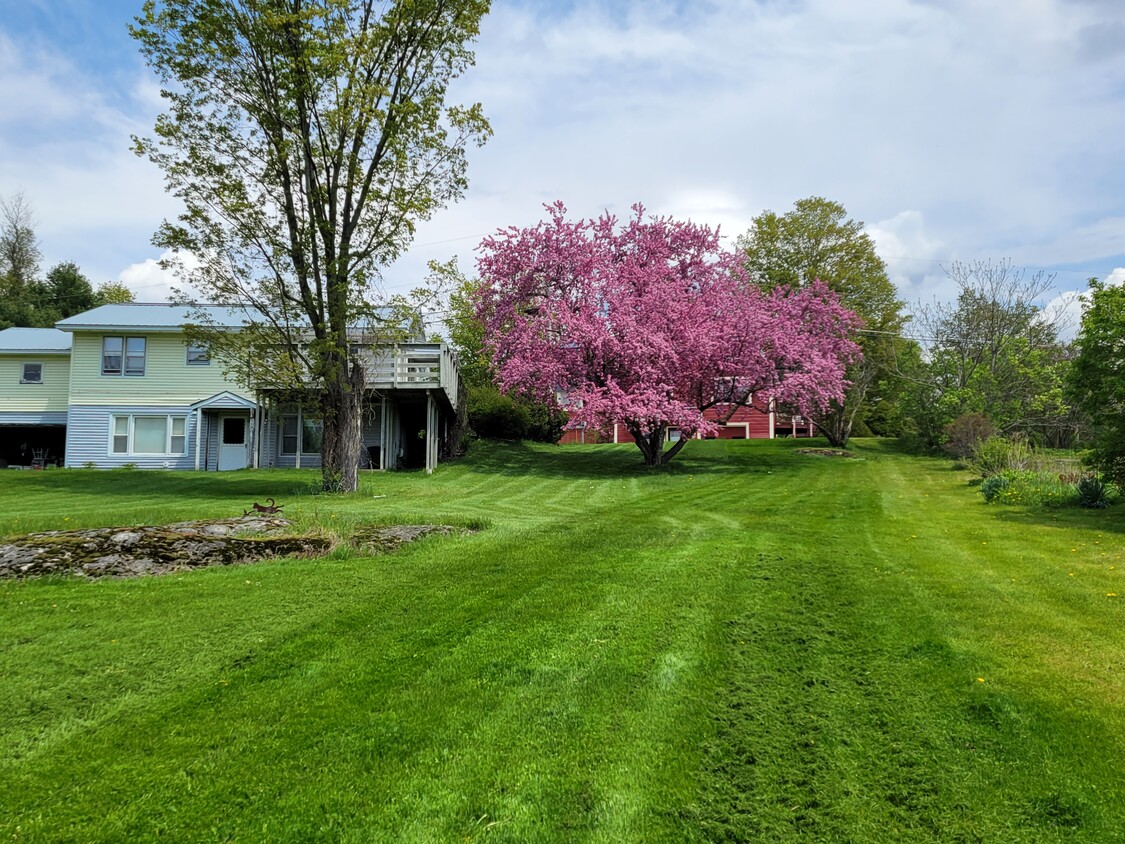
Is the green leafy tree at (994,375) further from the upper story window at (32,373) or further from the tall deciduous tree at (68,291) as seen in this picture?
the tall deciduous tree at (68,291)

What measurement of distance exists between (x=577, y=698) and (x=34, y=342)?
29.1 metres

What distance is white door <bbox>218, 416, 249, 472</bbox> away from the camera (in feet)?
77.8

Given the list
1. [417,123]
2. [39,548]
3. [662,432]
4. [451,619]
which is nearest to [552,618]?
[451,619]

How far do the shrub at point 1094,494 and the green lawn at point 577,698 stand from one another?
15.4ft

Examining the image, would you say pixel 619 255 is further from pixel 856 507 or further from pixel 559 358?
pixel 856 507

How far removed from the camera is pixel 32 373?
82.3ft

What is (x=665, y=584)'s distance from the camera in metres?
6.12

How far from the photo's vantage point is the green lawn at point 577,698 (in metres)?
2.82

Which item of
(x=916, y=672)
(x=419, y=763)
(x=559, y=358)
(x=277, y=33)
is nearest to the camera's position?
(x=419, y=763)

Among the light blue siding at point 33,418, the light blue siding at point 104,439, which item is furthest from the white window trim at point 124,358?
the light blue siding at point 33,418

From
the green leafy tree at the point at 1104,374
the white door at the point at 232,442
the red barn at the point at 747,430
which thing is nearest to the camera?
the green leafy tree at the point at 1104,374

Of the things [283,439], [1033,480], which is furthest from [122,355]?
[1033,480]

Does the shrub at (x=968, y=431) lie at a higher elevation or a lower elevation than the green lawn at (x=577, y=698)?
higher

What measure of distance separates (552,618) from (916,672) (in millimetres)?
2381
